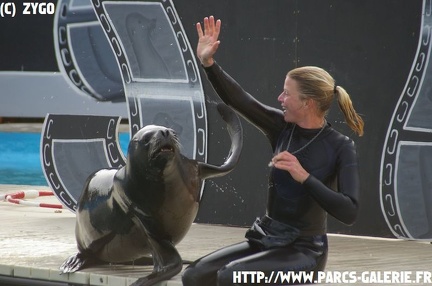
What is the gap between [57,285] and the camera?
629 cm

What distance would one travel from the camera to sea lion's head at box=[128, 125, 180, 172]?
5781mm

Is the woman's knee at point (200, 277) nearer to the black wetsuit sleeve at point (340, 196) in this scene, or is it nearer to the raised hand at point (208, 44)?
the black wetsuit sleeve at point (340, 196)

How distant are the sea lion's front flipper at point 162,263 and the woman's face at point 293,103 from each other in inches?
46.6

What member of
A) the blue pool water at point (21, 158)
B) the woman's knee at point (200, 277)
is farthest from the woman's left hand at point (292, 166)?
the blue pool water at point (21, 158)

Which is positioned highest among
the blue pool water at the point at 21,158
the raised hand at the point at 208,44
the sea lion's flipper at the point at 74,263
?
the raised hand at the point at 208,44

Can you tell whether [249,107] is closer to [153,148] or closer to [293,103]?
[293,103]

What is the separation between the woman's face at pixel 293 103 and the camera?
5207 mm

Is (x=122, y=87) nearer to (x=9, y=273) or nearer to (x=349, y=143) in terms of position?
(x=9, y=273)

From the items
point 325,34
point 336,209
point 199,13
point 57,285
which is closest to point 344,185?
point 336,209

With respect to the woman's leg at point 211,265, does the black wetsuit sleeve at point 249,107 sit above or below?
above

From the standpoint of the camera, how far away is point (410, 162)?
305 inches

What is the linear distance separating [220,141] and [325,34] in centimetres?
122

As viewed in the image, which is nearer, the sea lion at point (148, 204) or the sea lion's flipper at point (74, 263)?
the sea lion at point (148, 204)

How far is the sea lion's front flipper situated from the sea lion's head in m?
0.44
